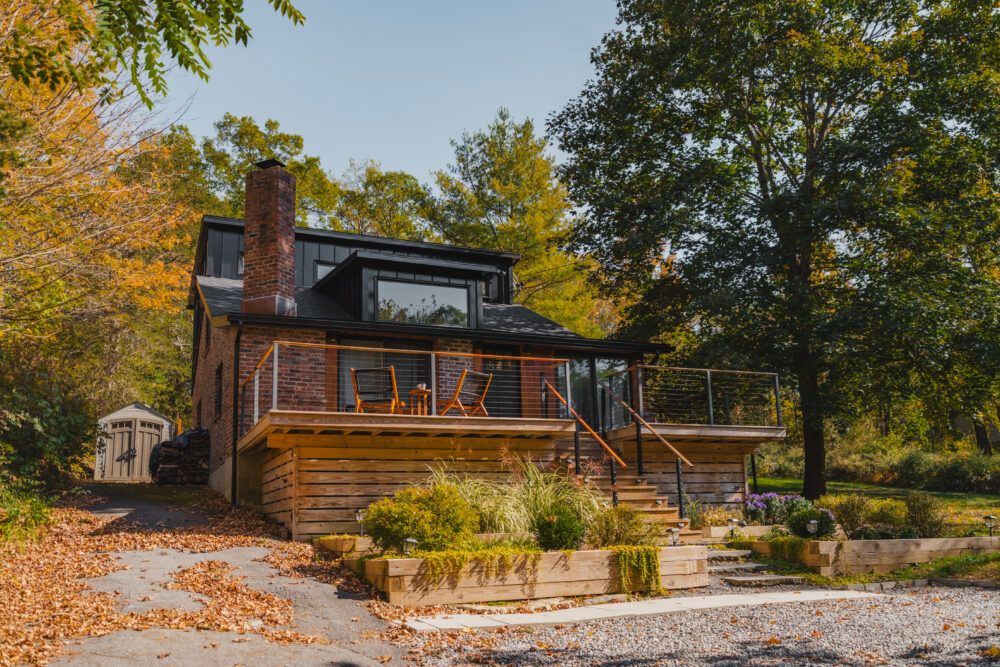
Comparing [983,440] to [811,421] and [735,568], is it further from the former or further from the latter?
[735,568]

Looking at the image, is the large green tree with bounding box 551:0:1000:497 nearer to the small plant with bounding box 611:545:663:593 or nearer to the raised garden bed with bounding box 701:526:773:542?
the raised garden bed with bounding box 701:526:773:542

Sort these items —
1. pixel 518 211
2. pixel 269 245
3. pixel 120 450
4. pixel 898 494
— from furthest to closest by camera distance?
pixel 518 211, pixel 898 494, pixel 120 450, pixel 269 245

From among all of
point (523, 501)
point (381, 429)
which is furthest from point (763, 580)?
point (381, 429)

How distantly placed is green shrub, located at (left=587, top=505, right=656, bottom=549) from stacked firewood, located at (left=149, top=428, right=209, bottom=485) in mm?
10323

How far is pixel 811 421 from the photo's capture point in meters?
17.7

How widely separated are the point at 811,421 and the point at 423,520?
37.0 feet

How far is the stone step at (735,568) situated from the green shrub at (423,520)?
378 centimetres

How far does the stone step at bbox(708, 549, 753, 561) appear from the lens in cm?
1209

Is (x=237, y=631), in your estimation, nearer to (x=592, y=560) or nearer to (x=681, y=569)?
(x=592, y=560)

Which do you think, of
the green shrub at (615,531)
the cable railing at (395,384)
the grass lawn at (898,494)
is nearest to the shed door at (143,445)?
the cable railing at (395,384)

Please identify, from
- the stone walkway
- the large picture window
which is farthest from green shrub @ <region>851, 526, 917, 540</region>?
the large picture window

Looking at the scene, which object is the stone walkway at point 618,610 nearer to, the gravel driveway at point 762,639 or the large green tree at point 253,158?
the gravel driveway at point 762,639

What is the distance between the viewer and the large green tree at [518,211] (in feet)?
87.6

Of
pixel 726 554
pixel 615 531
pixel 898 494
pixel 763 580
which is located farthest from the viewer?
pixel 898 494
